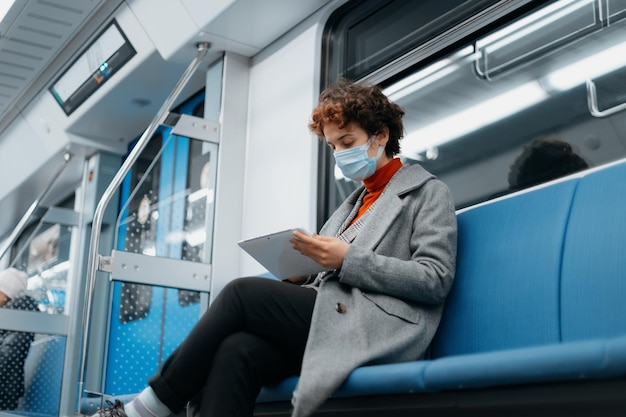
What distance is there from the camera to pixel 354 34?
12.2 ft

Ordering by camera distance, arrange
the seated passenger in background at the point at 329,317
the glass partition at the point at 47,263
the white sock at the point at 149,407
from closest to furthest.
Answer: the seated passenger in background at the point at 329,317 < the white sock at the point at 149,407 < the glass partition at the point at 47,263

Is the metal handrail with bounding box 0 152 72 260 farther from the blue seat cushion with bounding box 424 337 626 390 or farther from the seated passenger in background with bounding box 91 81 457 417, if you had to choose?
the blue seat cushion with bounding box 424 337 626 390

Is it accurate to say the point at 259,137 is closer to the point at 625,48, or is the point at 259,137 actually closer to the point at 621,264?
the point at 625,48

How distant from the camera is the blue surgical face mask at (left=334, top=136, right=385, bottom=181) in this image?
8.01 ft

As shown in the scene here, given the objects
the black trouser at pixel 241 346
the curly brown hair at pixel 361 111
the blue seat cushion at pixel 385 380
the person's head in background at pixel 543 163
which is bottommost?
the blue seat cushion at pixel 385 380

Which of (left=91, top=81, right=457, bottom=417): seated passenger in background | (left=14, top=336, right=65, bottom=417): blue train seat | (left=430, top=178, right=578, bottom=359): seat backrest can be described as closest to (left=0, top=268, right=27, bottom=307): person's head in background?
(left=14, top=336, right=65, bottom=417): blue train seat

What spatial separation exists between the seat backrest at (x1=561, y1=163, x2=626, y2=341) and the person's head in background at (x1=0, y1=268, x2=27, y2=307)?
10.7ft

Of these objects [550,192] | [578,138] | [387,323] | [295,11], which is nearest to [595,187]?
[550,192]

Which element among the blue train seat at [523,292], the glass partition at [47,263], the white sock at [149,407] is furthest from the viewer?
the glass partition at [47,263]

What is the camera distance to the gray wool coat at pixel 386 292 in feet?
6.56

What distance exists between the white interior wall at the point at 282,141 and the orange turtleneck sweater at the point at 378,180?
1.07 metres

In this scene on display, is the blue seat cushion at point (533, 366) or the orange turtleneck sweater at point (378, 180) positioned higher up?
the orange turtleneck sweater at point (378, 180)

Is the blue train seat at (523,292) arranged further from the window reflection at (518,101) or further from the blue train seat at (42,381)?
the blue train seat at (42,381)

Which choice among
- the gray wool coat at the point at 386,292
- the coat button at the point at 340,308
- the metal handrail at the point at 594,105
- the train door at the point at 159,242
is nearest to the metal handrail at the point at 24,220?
the train door at the point at 159,242
